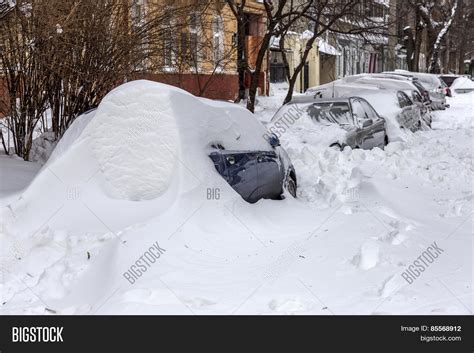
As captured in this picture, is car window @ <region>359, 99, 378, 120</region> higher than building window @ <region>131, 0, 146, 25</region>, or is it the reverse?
building window @ <region>131, 0, 146, 25</region>

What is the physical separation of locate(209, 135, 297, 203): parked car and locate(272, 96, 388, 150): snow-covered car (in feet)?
12.3

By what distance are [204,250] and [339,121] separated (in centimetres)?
740

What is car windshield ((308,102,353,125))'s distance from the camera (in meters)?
12.2

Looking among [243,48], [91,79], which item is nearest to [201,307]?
[91,79]

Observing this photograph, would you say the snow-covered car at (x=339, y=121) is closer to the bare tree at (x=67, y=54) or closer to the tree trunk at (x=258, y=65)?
the bare tree at (x=67, y=54)

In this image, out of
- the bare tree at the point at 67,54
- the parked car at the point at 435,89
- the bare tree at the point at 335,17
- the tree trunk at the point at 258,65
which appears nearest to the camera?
the bare tree at the point at 67,54

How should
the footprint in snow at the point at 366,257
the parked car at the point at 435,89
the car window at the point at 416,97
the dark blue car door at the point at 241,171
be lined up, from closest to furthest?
the footprint in snow at the point at 366,257 → the dark blue car door at the point at 241,171 → the car window at the point at 416,97 → the parked car at the point at 435,89

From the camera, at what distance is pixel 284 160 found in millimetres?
8188

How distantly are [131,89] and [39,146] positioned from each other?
4672 millimetres

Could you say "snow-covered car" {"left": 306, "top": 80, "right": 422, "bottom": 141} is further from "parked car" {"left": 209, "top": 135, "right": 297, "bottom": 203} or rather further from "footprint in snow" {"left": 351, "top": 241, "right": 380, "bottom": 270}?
"footprint in snow" {"left": 351, "top": 241, "right": 380, "bottom": 270}

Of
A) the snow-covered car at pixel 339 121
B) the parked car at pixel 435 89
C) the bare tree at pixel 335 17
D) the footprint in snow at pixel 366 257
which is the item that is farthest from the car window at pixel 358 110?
the parked car at pixel 435 89

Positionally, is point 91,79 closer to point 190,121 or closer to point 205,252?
point 190,121

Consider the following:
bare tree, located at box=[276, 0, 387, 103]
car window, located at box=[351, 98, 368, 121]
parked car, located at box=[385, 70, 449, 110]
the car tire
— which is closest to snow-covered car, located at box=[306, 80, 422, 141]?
car window, located at box=[351, 98, 368, 121]

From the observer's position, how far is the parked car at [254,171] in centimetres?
655
